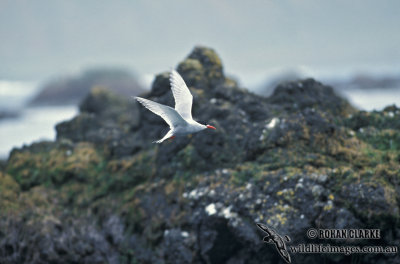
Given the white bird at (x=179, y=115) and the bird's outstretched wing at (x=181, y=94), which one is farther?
the bird's outstretched wing at (x=181, y=94)

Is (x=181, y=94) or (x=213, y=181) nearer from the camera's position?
(x=181, y=94)

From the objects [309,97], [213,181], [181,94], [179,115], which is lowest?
[213,181]

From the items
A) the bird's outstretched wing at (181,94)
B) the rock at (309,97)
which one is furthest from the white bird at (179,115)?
the rock at (309,97)

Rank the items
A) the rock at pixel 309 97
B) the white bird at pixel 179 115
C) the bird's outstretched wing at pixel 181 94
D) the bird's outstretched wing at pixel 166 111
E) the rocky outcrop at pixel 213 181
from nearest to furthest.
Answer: the bird's outstretched wing at pixel 166 111 < the white bird at pixel 179 115 < the bird's outstretched wing at pixel 181 94 < the rocky outcrop at pixel 213 181 < the rock at pixel 309 97

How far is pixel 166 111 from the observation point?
10.1 metres

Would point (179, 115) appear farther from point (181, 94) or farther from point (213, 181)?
point (213, 181)

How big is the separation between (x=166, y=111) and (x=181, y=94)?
1120 millimetres

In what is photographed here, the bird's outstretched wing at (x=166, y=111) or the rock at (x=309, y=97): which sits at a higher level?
the rock at (x=309, y=97)

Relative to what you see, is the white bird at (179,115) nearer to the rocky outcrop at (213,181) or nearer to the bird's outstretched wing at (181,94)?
the bird's outstretched wing at (181,94)

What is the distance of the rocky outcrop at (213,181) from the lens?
37.4 ft

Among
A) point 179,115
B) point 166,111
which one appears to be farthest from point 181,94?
point 166,111

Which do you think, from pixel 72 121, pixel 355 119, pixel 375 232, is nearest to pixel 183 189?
pixel 375 232

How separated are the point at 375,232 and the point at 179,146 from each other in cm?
768

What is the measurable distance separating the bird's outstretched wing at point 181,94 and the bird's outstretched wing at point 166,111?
1.96 ft
